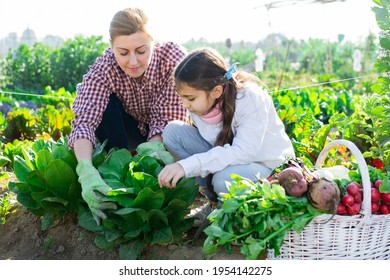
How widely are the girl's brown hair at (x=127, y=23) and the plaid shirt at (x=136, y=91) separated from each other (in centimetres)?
29

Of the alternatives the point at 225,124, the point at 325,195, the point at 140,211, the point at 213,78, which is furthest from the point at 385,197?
the point at 140,211

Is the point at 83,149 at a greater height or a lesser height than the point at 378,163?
greater

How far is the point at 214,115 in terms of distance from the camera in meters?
2.96

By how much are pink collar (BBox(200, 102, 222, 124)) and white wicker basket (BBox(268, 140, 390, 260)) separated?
699mm

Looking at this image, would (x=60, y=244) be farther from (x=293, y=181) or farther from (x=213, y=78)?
(x=293, y=181)

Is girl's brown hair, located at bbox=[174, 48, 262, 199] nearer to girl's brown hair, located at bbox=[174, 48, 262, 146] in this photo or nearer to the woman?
girl's brown hair, located at bbox=[174, 48, 262, 146]

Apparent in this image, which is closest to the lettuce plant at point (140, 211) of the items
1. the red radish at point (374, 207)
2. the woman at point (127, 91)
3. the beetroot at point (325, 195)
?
the woman at point (127, 91)

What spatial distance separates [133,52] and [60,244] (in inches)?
43.3

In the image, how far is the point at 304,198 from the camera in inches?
94.3

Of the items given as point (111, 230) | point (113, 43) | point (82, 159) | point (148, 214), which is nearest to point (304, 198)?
point (148, 214)

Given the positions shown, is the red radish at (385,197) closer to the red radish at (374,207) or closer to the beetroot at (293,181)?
the red radish at (374,207)

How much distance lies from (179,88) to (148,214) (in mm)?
609

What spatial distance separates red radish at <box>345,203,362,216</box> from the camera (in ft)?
7.80

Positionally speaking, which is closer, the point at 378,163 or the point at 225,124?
the point at 225,124
